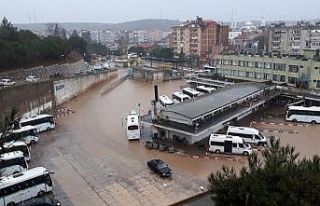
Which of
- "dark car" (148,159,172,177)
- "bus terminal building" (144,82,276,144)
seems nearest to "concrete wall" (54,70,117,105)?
"bus terminal building" (144,82,276,144)

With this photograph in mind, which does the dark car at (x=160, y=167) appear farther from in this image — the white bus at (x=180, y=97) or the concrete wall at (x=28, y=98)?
the white bus at (x=180, y=97)

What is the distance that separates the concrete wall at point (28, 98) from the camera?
26337 mm

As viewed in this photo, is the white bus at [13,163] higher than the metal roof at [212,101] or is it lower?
lower

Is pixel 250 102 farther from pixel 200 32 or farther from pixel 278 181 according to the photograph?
pixel 200 32

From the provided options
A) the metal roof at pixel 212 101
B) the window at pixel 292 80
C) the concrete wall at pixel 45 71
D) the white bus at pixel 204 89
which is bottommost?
the white bus at pixel 204 89

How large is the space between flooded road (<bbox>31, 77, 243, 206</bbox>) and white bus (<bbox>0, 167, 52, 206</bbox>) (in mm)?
726

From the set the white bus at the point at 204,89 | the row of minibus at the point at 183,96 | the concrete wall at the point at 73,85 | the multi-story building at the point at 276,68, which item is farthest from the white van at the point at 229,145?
the concrete wall at the point at 73,85

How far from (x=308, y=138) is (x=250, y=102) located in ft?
17.2

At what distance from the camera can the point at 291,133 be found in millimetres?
23000

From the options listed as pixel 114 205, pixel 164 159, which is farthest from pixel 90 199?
pixel 164 159

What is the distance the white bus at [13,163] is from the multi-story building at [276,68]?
23.4m

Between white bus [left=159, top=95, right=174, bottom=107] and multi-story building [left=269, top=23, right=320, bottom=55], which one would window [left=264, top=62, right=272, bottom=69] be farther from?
multi-story building [left=269, top=23, right=320, bottom=55]

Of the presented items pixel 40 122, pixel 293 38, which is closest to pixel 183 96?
pixel 40 122

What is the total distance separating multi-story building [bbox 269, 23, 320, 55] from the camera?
195ft
